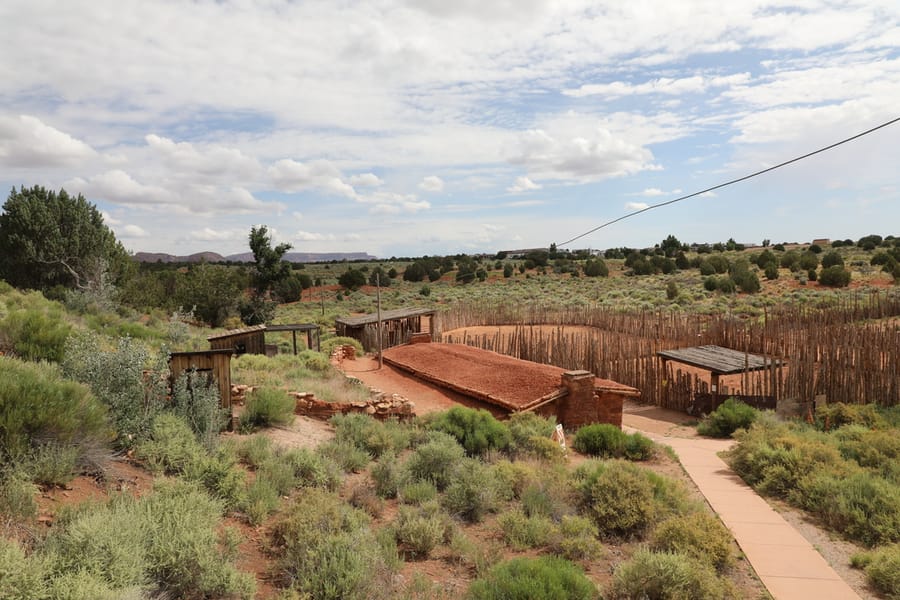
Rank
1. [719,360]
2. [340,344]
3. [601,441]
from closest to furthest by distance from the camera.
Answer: [601,441]
[719,360]
[340,344]

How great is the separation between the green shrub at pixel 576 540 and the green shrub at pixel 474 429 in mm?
2928

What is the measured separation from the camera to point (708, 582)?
4914mm

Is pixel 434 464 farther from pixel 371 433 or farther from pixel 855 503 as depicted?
pixel 855 503

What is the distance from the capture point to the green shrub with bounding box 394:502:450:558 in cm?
559

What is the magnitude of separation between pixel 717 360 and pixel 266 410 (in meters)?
11.8

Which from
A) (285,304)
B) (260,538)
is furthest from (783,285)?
(260,538)

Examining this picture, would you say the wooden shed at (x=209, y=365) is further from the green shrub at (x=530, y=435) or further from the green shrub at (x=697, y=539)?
the green shrub at (x=697, y=539)

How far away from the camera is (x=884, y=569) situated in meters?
5.38

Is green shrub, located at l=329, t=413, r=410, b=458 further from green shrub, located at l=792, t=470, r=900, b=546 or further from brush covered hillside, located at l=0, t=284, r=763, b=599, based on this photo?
green shrub, located at l=792, t=470, r=900, b=546

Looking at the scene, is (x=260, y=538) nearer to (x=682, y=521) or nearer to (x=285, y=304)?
(x=682, y=521)

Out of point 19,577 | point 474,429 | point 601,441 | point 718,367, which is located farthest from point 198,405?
point 718,367

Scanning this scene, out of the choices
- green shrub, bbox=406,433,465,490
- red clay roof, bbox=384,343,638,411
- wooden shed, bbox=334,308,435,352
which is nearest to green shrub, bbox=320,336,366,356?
wooden shed, bbox=334,308,435,352

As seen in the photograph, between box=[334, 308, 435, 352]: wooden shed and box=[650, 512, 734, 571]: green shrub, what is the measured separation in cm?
1541

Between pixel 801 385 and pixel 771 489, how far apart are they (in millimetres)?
6332
